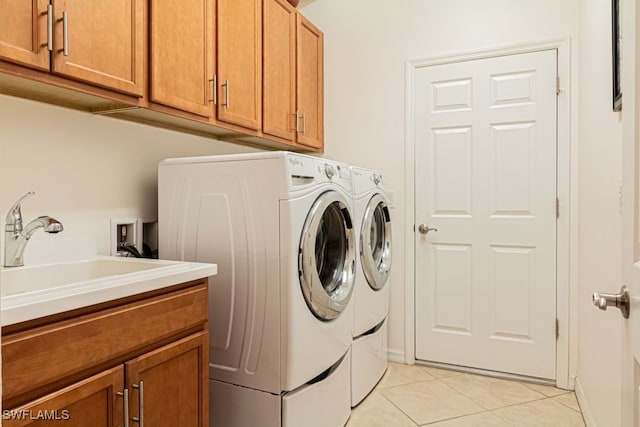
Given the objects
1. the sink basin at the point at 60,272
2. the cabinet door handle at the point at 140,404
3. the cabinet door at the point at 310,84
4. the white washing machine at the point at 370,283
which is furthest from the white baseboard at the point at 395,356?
the cabinet door handle at the point at 140,404

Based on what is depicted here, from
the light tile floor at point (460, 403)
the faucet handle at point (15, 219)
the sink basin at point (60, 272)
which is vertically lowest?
the light tile floor at point (460, 403)

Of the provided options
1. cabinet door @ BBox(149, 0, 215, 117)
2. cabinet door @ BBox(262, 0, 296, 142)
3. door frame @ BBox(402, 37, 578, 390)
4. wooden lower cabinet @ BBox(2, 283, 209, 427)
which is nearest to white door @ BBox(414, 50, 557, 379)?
door frame @ BBox(402, 37, 578, 390)

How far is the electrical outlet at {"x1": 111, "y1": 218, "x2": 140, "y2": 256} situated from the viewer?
189 cm

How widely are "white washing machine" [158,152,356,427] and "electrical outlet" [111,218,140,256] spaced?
18 cm

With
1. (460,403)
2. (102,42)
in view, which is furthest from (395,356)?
(102,42)

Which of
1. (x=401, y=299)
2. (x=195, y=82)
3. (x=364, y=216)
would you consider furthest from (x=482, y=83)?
(x=195, y=82)

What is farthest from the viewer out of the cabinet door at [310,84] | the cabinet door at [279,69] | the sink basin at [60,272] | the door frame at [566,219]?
the cabinet door at [310,84]

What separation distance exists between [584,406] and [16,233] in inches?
102

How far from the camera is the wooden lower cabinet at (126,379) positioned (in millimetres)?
918

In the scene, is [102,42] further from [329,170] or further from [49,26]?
[329,170]

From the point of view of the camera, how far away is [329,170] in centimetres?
190

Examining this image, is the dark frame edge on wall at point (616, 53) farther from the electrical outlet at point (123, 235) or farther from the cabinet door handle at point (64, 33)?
the electrical outlet at point (123, 235)

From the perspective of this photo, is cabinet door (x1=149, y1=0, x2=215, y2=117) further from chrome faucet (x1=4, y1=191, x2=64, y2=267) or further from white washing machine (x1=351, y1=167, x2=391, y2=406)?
white washing machine (x1=351, y1=167, x2=391, y2=406)

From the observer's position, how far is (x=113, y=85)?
1502 millimetres
